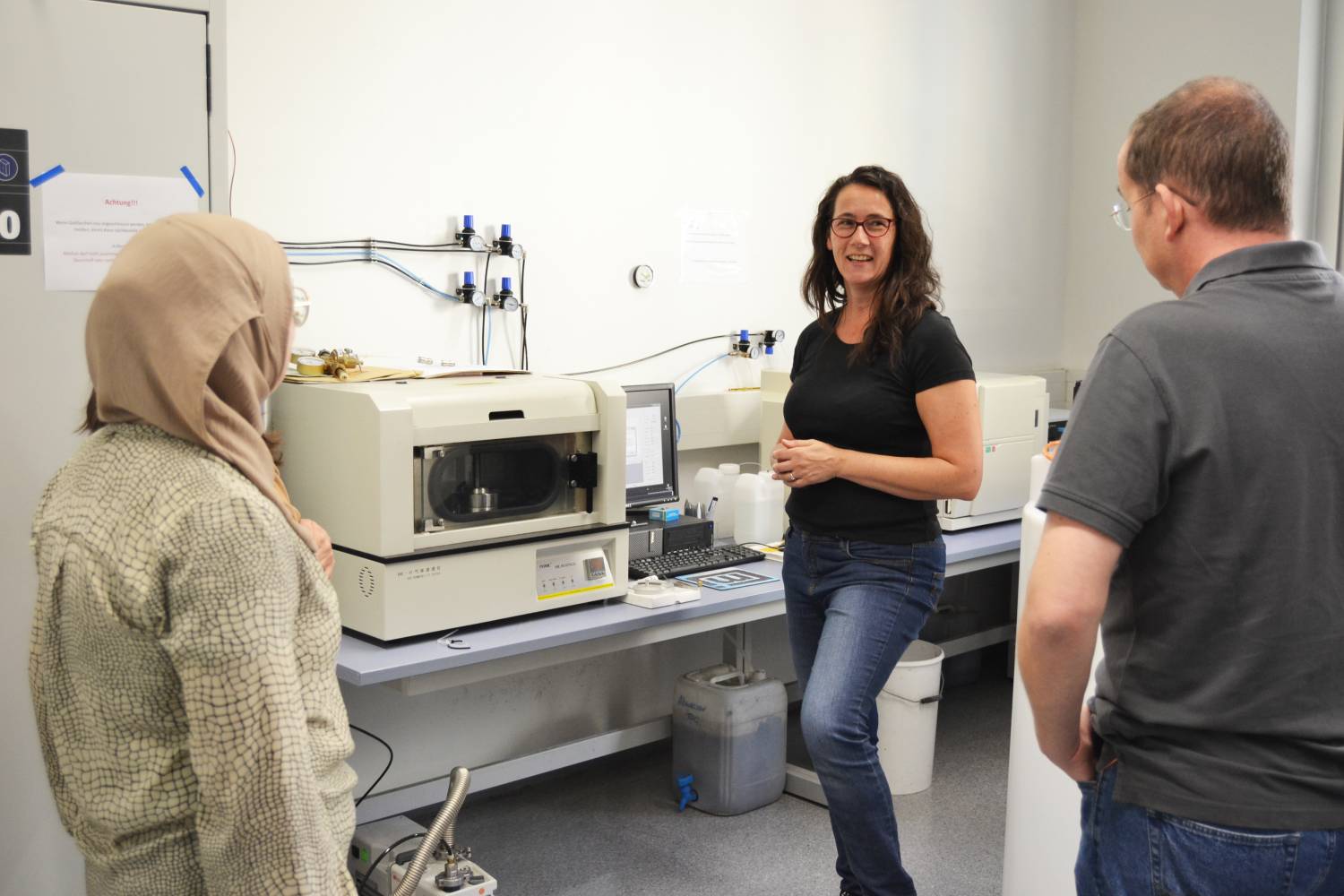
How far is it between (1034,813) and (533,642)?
1030mm

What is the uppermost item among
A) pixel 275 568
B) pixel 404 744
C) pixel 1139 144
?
pixel 1139 144

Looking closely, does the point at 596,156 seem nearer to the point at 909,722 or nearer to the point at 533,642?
the point at 533,642

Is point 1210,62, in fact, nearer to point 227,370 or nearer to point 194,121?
point 194,121

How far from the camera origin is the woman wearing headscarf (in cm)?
113

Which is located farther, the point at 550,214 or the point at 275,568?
the point at 550,214

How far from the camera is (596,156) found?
3330 mm

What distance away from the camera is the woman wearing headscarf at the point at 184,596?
1134mm

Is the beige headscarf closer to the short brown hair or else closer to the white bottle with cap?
the short brown hair

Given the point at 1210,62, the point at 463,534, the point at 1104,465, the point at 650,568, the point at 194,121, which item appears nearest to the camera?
the point at 1104,465

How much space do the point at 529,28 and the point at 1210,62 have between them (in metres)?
2.82

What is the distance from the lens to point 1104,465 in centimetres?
114

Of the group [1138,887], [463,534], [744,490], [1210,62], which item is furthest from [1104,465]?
[1210,62]

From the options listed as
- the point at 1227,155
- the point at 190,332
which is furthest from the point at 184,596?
the point at 1227,155

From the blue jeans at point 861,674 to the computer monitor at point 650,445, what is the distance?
0.92 metres
